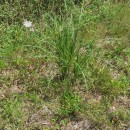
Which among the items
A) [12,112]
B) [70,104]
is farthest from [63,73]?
[12,112]

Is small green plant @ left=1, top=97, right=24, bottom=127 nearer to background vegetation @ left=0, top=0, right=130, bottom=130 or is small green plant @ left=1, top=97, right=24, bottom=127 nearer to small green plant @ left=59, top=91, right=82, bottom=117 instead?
background vegetation @ left=0, top=0, right=130, bottom=130

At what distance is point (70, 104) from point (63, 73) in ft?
1.16

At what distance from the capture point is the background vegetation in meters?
3.22

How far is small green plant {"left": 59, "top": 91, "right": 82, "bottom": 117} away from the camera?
10.6ft

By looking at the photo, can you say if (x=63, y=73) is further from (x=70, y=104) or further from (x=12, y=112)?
(x=12, y=112)

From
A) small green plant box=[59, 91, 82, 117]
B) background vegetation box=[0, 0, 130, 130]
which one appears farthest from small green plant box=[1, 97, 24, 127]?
small green plant box=[59, 91, 82, 117]

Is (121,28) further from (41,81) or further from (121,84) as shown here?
(41,81)

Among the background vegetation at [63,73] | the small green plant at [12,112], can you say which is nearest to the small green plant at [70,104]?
the background vegetation at [63,73]

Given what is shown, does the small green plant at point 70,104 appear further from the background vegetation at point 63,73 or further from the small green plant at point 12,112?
the small green plant at point 12,112

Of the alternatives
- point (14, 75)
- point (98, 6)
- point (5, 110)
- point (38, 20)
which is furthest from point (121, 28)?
point (5, 110)

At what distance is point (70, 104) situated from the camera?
3.25 m

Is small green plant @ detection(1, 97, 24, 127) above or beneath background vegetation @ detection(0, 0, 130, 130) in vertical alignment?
beneath

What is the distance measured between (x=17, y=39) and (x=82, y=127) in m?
1.40

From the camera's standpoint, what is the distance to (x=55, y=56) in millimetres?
3295
